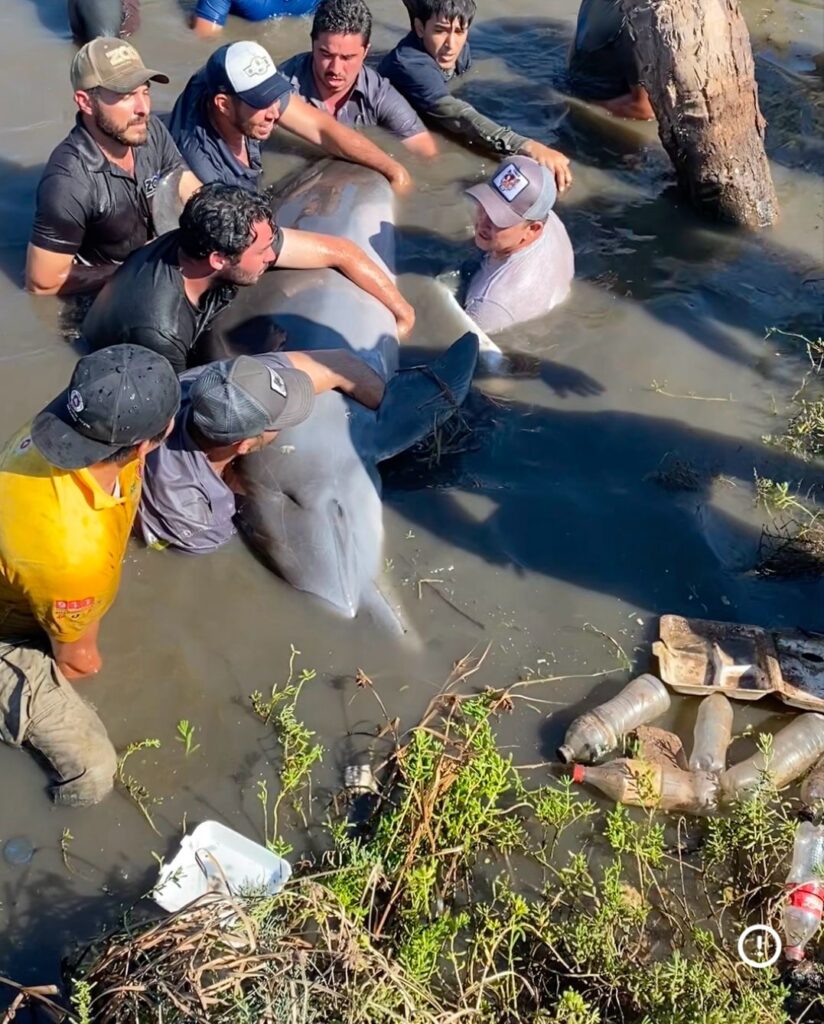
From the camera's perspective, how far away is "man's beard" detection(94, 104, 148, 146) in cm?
525

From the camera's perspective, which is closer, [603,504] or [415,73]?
[603,504]

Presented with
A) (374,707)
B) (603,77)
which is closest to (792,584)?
(374,707)

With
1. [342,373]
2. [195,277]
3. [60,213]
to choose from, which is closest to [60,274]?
[60,213]

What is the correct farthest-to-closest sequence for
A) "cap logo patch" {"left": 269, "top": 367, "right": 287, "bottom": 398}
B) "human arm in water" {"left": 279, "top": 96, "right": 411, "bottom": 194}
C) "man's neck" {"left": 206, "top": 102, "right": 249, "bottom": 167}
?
"human arm in water" {"left": 279, "top": 96, "right": 411, "bottom": 194} < "man's neck" {"left": 206, "top": 102, "right": 249, "bottom": 167} < "cap logo patch" {"left": 269, "top": 367, "right": 287, "bottom": 398}

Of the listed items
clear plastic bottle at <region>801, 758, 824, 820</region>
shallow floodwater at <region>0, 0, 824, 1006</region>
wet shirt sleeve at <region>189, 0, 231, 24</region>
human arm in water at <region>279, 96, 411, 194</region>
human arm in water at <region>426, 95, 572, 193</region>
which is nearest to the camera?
clear plastic bottle at <region>801, 758, 824, 820</region>

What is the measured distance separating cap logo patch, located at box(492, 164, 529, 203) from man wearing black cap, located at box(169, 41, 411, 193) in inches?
54.3

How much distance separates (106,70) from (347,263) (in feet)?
4.96

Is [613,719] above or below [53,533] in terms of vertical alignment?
below

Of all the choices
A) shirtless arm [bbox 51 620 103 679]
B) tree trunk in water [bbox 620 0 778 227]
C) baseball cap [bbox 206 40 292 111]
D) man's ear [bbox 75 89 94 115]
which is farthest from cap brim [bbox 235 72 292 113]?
shirtless arm [bbox 51 620 103 679]

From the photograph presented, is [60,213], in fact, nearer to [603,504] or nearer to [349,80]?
[349,80]

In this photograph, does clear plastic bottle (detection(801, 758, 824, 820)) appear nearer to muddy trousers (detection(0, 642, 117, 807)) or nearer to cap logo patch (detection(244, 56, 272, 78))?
muddy trousers (detection(0, 642, 117, 807))

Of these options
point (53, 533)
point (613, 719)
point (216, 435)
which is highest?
point (53, 533)

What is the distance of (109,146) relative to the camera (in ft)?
17.7

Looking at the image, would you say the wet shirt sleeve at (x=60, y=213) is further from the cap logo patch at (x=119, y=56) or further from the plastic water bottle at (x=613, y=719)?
the plastic water bottle at (x=613, y=719)
